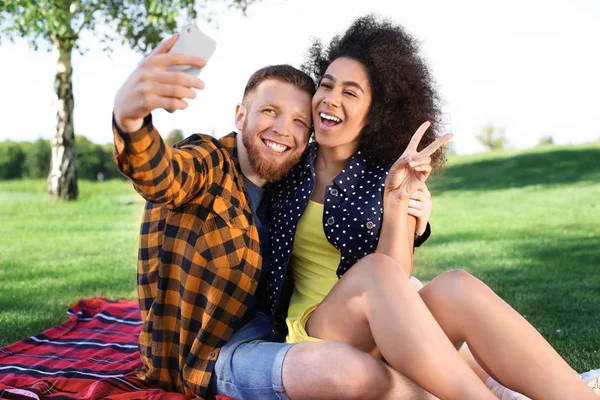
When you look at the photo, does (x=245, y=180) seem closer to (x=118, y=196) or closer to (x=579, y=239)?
(x=579, y=239)

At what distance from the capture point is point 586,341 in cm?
397

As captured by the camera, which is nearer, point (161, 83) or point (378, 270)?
point (161, 83)

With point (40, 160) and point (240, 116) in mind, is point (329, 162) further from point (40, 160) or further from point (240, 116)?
point (40, 160)

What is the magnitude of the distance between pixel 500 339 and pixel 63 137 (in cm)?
1066

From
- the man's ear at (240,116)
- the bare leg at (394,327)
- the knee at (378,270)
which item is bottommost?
the bare leg at (394,327)

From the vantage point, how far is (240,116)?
9.19ft

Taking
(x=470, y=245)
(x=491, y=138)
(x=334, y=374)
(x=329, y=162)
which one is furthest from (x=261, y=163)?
(x=491, y=138)

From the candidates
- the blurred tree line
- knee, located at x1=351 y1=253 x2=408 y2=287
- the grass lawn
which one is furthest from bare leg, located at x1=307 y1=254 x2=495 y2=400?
the blurred tree line

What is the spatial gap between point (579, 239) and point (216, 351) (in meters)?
6.81

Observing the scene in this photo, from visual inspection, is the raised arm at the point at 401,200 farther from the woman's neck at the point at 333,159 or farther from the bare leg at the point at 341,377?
the bare leg at the point at 341,377

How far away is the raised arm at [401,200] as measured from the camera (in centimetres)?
260

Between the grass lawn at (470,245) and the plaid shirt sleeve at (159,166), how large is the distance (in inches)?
85.2

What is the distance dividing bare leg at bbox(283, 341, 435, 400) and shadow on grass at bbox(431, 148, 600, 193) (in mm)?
12438

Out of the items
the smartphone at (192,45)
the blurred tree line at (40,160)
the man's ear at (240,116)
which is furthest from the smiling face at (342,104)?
the blurred tree line at (40,160)
